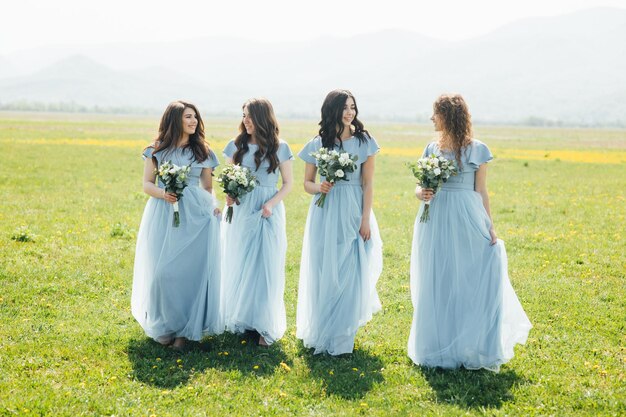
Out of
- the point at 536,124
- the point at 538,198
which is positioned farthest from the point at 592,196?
the point at 536,124

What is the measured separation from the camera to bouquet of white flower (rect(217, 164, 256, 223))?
7.25 m

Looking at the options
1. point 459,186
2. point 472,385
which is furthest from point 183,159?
point 472,385

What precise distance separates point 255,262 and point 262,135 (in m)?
1.59

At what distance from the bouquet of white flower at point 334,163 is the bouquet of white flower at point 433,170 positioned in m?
0.72

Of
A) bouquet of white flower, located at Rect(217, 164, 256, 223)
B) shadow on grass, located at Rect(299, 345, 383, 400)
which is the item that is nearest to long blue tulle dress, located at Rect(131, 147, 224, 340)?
bouquet of white flower, located at Rect(217, 164, 256, 223)

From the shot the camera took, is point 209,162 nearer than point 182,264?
No

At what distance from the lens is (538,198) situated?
20812mm

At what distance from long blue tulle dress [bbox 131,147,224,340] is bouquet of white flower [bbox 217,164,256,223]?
568 mm

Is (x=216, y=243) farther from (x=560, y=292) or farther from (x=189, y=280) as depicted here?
(x=560, y=292)

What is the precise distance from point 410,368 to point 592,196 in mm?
16673

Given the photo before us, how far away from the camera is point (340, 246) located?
7.54m

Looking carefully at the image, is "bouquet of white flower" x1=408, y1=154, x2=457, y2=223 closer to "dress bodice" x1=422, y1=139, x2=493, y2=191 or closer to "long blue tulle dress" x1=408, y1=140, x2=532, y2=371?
"dress bodice" x1=422, y1=139, x2=493, y2=191

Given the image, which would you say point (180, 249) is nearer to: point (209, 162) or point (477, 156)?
point (209, 162)

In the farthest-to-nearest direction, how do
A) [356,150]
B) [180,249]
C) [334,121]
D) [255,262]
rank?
1. [255,262]
2. [180,249]
3. [356,150]
4. [334,121]
